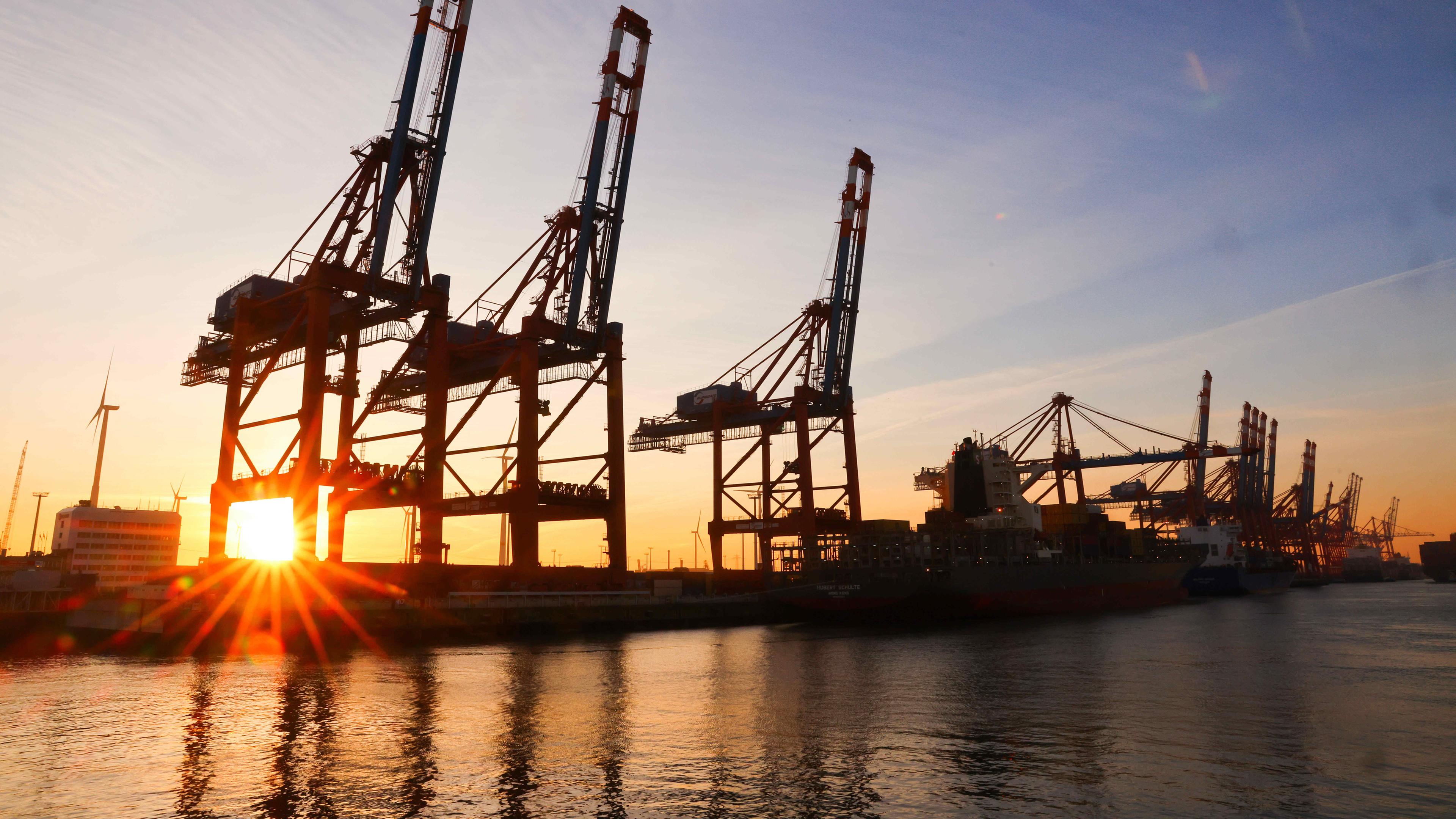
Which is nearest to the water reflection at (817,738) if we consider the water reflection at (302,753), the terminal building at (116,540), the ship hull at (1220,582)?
the water reflection at (302,753)

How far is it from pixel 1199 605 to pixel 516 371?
58717 mm

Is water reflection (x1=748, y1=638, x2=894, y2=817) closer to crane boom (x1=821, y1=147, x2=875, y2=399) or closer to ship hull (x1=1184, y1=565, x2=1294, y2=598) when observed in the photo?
crane boom (x1=821, y1=147, x2=875, y2=399)

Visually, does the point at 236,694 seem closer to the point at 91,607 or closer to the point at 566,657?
the point at 566,657

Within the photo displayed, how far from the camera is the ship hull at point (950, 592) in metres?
51.7

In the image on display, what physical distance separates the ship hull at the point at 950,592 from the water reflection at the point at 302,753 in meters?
31.7

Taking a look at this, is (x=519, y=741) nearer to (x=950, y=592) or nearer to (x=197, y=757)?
(x=197, y=757)

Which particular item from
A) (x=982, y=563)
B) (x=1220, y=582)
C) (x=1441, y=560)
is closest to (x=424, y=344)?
(x=982, y=563)

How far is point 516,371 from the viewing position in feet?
186

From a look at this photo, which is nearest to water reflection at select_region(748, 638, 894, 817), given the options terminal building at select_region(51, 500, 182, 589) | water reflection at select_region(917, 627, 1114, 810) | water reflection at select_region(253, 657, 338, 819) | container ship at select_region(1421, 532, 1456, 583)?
water reflection at select_region(917, 627, 1114, 810)

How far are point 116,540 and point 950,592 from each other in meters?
123

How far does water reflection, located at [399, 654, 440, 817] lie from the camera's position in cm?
1402

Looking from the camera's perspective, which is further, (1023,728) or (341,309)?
(341,309)

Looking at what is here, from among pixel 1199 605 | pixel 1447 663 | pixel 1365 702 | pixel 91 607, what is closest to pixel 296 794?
pixel 1365 702

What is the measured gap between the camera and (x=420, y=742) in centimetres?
1816
